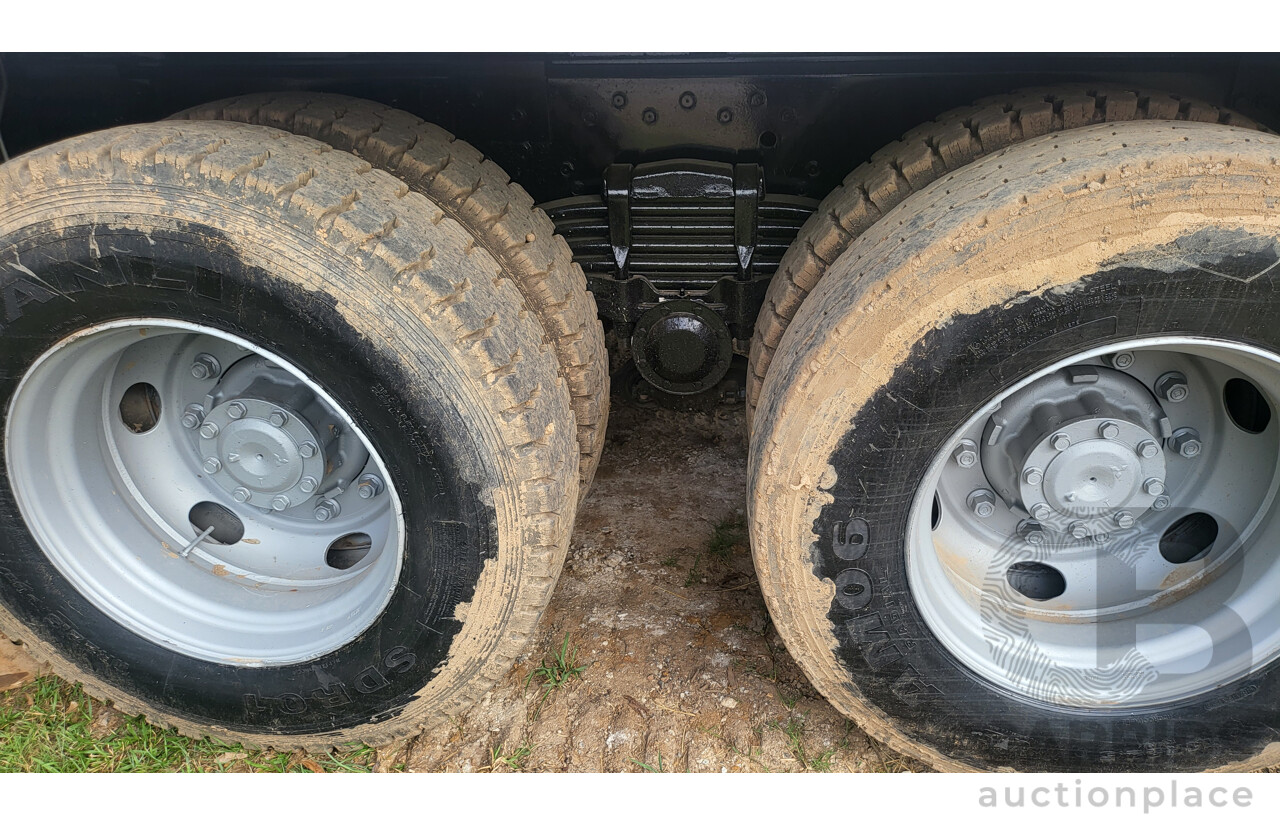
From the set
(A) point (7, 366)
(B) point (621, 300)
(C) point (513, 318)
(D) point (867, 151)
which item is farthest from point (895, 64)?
(A) point (7, 366)

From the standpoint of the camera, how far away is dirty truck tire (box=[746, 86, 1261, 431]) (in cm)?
183

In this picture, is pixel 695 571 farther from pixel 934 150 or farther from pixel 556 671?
pixel 934 150

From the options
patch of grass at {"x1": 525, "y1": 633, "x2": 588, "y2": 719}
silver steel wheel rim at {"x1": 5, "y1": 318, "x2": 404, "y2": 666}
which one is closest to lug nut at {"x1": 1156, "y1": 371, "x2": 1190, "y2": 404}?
patch of grass at {"x1": 525, "y1": 633, "x2": 588, "y2": 719}

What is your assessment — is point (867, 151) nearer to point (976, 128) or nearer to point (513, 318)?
point (976, 128)

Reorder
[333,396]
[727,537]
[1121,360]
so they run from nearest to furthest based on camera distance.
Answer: [333,396] → [1121,360] → [727,537]

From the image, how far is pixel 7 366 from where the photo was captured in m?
1.73

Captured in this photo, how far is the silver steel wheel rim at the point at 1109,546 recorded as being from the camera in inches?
71.0

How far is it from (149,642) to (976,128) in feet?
7.56

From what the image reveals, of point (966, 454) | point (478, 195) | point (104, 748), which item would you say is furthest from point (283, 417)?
point (966, 454)

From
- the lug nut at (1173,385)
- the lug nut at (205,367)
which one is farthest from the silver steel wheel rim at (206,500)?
the lug nut at (1173,385)

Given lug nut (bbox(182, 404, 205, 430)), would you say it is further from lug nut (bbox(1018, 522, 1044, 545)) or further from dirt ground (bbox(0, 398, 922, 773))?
lug nut (bbox(1018, 522, 1044, 545))

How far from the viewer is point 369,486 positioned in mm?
2100

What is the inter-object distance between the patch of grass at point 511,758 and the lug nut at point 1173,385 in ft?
5.68

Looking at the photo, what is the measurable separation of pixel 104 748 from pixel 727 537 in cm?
188
